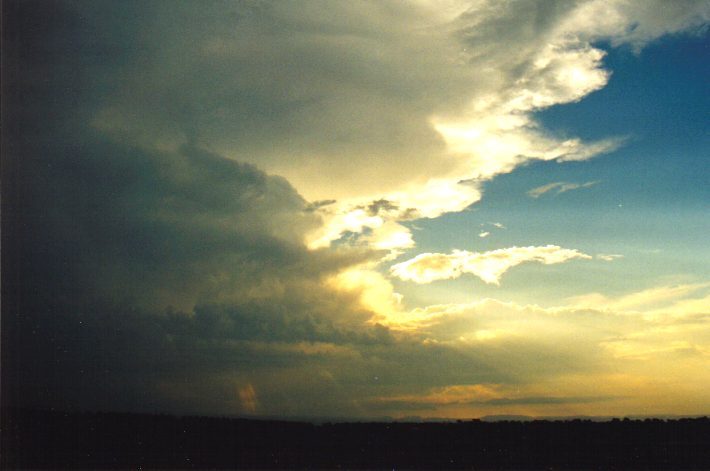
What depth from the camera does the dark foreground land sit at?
33.2 metres

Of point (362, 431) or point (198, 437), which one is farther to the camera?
point (362, 431)

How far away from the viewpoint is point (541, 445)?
39.2m

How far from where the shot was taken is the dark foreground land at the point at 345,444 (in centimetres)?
3316

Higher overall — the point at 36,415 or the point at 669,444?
the point at 36,415

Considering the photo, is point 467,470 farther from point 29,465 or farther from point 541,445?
point 29,465

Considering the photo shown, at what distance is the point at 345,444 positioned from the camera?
3859 cm

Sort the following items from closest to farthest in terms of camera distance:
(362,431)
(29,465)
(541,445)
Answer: (29,465) < (541,445) < (362,431)

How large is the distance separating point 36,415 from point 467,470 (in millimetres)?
37232

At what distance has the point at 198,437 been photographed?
40812mm

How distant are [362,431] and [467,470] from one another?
13.7 metres

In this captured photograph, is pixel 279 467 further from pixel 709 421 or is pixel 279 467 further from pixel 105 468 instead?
pixel 709 421

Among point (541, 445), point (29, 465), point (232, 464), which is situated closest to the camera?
point (29, 465)

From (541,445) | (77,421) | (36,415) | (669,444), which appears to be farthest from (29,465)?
(669,444)

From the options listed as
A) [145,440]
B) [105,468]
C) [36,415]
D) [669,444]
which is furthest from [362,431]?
[36,415]
